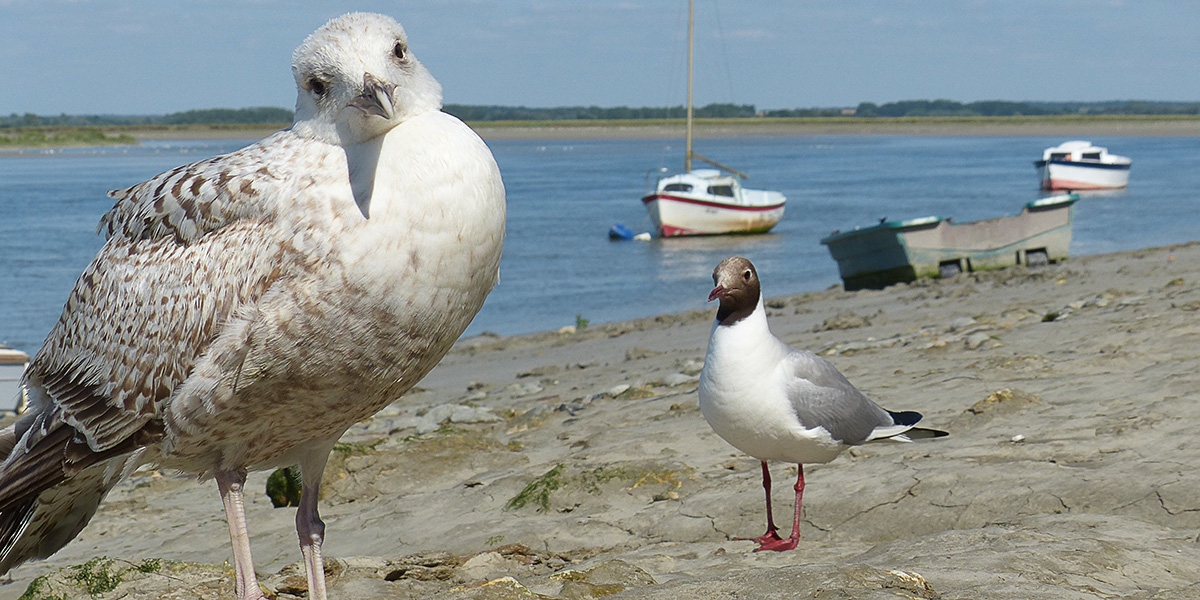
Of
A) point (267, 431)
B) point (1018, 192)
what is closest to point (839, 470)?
point (267, 431)

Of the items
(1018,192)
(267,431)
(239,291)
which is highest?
(239,291)

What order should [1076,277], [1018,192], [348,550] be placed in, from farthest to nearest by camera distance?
1. [1018,192]
2. [1076,277]
3. [348,550]

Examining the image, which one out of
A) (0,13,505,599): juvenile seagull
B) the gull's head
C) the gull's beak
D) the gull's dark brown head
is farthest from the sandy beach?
the gull's beak

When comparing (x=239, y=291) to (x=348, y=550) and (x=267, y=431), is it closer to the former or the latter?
(x=267, y=431)

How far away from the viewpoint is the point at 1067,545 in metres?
4.47

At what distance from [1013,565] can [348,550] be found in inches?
144

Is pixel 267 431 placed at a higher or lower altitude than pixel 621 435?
higher

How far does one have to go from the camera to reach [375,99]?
342cm

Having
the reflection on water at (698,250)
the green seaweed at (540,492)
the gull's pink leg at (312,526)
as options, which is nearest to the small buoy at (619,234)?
the reflection on water at (698,250)

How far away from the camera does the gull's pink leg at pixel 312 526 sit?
4.18 meters

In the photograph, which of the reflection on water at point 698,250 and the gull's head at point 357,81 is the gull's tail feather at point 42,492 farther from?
the reflection on water at point 698,250

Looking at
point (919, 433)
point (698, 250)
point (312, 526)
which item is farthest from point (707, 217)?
point (312, 526)

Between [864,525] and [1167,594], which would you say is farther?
[864,525]

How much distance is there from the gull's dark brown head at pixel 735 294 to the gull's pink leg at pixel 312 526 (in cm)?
Result: 243
